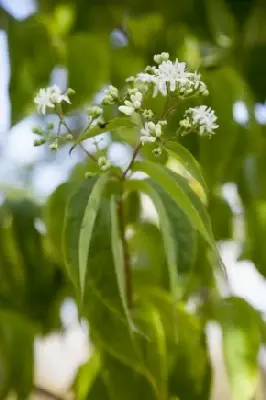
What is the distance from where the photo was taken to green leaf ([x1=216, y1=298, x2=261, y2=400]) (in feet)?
1.25

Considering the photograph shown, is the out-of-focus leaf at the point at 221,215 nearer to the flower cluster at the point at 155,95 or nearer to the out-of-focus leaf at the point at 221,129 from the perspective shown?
the out-of-focus leaf at the point at 221,129

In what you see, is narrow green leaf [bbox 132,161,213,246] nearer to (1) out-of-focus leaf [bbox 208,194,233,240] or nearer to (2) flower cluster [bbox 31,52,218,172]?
(2) flower cluster [bbox 31,52,218,172]

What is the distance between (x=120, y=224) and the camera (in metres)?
0.38

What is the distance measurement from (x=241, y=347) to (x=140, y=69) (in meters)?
0.21

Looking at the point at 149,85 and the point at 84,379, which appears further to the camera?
the point at 84,379

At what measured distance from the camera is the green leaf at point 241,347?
1.25 ft

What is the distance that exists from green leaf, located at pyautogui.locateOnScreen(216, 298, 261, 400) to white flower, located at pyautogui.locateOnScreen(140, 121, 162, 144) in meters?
0.16

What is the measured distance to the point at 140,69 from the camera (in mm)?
477

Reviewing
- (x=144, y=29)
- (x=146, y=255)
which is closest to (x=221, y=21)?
(x=144, y=29)

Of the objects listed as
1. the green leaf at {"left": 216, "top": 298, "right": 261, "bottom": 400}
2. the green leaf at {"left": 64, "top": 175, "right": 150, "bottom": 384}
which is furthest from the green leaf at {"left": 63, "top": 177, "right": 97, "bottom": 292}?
the green leaf at {"left": 216, "top": 298, "right": 261, "bottom": 400}

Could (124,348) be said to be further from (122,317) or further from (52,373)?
(52,373)

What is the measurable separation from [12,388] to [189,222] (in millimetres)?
209

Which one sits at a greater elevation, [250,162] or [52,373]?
[250,162]

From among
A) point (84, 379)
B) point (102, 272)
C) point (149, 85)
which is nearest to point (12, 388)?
point (84, 379)
